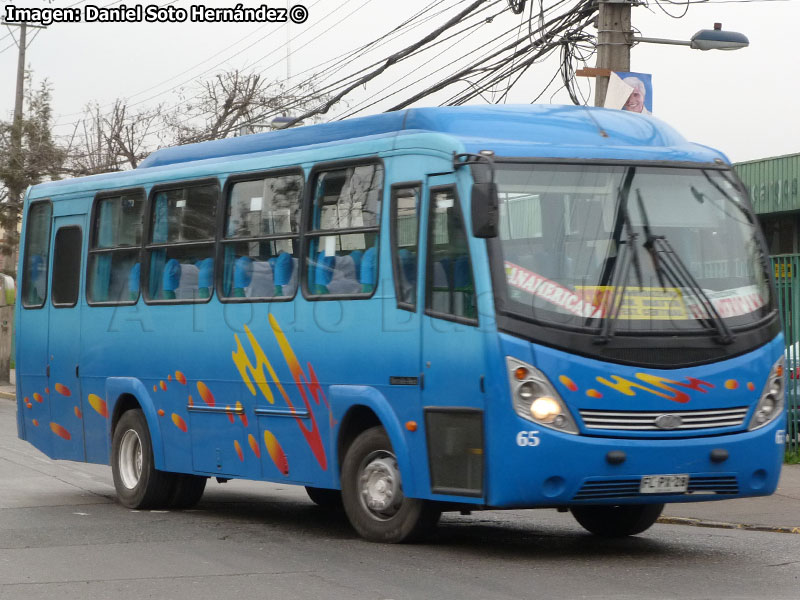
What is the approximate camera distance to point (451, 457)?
9227 millimetres

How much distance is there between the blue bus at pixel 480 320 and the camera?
894 centimetres

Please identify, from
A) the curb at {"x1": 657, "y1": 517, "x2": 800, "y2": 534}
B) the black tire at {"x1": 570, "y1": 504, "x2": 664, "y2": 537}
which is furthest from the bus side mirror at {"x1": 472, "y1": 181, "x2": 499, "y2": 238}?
the curb at {"x1": 657, "y1": 517, "x2": 800, "y2": 534}

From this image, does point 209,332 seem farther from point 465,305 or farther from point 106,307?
point 465,305

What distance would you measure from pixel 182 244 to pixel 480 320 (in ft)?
13.4

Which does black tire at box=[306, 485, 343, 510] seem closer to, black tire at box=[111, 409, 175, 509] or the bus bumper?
black tire at box=[111, 409, 175, 509]

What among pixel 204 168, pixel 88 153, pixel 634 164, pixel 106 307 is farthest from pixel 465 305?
pixel 88 153

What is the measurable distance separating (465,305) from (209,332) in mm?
3302

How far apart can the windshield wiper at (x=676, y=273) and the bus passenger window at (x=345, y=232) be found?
1.96m

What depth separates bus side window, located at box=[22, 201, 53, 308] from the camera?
47.2ft

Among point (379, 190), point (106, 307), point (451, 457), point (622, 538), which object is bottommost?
point (622, 538)

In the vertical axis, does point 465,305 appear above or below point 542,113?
below

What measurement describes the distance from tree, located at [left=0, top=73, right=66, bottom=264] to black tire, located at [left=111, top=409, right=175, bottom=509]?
89.0ft

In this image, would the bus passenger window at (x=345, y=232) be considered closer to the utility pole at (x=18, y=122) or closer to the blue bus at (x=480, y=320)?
the blue bus at (x=480, y=320)

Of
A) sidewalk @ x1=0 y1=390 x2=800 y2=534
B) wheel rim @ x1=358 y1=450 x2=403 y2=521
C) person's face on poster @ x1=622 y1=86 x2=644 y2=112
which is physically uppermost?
person's face on poster @ x1=622 y1=86 x2=644 y2=112
